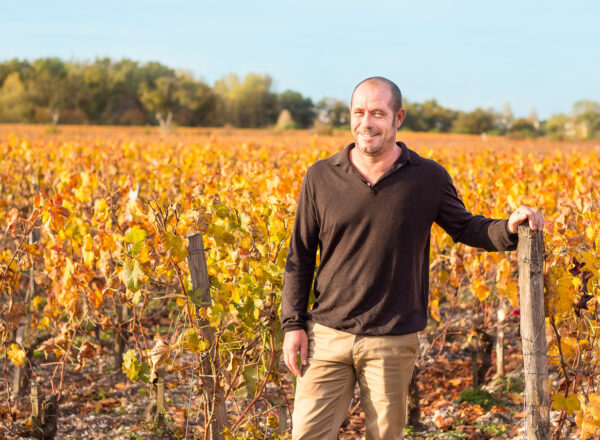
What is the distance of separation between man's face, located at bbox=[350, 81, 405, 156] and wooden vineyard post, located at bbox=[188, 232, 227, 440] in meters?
0.75

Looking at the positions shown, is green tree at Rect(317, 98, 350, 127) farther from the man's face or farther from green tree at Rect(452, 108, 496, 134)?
the man's face

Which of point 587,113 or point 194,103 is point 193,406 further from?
point 587,113

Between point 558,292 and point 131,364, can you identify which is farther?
point 131,364

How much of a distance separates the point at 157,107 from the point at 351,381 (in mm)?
56721

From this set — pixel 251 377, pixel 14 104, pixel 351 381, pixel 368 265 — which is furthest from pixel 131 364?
pixel 14 104

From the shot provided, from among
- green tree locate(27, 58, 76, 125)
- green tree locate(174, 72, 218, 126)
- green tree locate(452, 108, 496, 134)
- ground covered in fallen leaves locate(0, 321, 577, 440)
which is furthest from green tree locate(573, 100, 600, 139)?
ground covered in fallen leaves locate(0, 321, 577, 440)

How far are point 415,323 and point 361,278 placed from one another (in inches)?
10.3

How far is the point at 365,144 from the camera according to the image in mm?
2186

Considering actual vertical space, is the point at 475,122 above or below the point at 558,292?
A: above

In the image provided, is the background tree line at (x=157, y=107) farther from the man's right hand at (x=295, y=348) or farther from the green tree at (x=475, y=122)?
the man's right hand at (x=295, y=348)

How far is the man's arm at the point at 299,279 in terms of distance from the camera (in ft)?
7.50

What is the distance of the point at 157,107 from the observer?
56.3 meters

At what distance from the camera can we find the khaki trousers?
2189 mm

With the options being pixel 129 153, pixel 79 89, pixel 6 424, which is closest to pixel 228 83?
pixel 79 89
